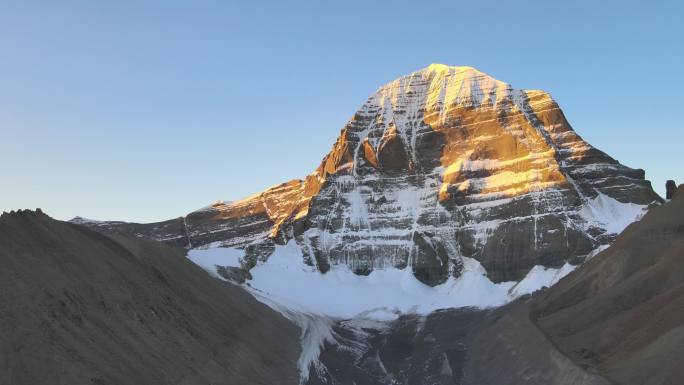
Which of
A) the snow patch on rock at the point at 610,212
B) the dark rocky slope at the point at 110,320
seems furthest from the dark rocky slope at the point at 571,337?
the snow patch on rock at the point at 610,212

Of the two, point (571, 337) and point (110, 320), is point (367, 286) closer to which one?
point (571, 337)

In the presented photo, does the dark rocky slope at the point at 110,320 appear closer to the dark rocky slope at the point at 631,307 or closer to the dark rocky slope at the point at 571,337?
the dark rocky slope at the point at 571,337

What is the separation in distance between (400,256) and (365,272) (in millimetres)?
9374

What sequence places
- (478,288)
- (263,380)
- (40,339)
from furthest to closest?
(478,288) → (263,380) → (40,339)

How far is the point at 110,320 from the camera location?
58562mm

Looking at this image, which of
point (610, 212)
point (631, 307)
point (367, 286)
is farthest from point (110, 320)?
point (610, 212)

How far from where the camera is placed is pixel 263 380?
7344cm

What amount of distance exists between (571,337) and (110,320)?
44131 mm

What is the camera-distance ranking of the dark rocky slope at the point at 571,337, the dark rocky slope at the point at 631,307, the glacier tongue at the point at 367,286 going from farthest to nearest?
the glacier tongue at the point at 367,286 < the dark rocky slope at the point at 571,337 < the dark rocky slope at the point at 631,307

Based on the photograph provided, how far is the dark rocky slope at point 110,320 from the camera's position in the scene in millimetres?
44750

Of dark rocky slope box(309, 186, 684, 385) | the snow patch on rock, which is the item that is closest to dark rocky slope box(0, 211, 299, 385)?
dark rocky slope box(309, 186, 684, 385)

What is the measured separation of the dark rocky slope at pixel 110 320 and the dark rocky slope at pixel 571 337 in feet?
43.9

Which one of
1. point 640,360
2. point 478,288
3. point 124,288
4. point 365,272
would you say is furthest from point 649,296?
point 365,272

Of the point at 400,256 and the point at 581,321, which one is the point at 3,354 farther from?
the point at 400,256
